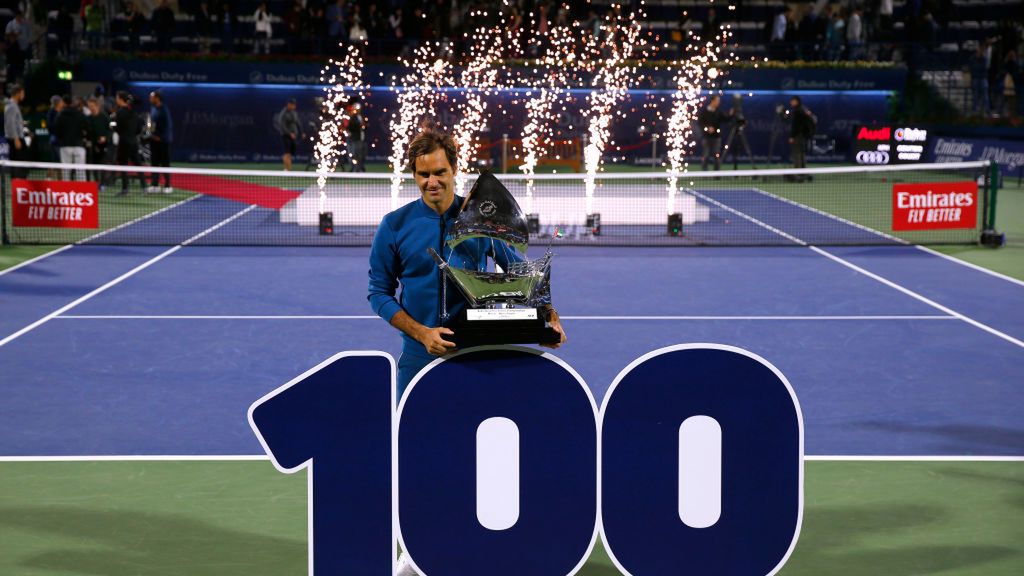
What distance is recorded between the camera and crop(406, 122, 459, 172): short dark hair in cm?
562

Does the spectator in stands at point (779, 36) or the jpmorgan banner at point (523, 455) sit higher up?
the spectator in stands at point (779, 36)

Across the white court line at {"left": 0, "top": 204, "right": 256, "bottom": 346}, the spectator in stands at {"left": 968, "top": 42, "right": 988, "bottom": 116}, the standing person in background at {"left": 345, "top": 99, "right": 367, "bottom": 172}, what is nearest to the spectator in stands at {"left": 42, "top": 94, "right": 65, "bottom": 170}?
the white court line at {"left": 0, "top": 204, "right": 256, "bottom": 346}

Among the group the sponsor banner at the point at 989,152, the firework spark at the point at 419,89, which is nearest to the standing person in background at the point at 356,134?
the firework spark at the point at 419,89

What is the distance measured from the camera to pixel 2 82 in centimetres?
3509

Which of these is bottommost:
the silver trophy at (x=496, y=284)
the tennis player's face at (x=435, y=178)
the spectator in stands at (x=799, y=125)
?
the silver trophy at (x=496, y=284)

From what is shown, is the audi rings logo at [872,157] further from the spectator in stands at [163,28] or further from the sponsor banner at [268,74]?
the spectator in stands at [163,28]

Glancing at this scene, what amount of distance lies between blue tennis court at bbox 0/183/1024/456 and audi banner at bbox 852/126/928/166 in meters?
14.7

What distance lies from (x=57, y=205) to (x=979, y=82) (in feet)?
89.4

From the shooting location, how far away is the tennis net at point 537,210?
63.3 ft

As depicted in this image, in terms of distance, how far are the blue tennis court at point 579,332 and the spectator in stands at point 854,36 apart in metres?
20.3

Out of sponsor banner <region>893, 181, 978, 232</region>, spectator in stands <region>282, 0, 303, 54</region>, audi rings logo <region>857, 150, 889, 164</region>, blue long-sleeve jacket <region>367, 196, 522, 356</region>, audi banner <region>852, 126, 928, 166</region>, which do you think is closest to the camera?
blue long-sleeve jacket <region>367, 196, 522, 356</region>

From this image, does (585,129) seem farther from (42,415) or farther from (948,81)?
(42,415)

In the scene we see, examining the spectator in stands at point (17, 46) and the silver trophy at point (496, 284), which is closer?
the silver trophy at point (496, 284)

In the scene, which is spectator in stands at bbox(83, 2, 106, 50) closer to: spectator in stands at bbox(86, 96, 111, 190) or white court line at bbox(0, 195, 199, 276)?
spectator in stands at bbox(86, 96, 111, 190)
